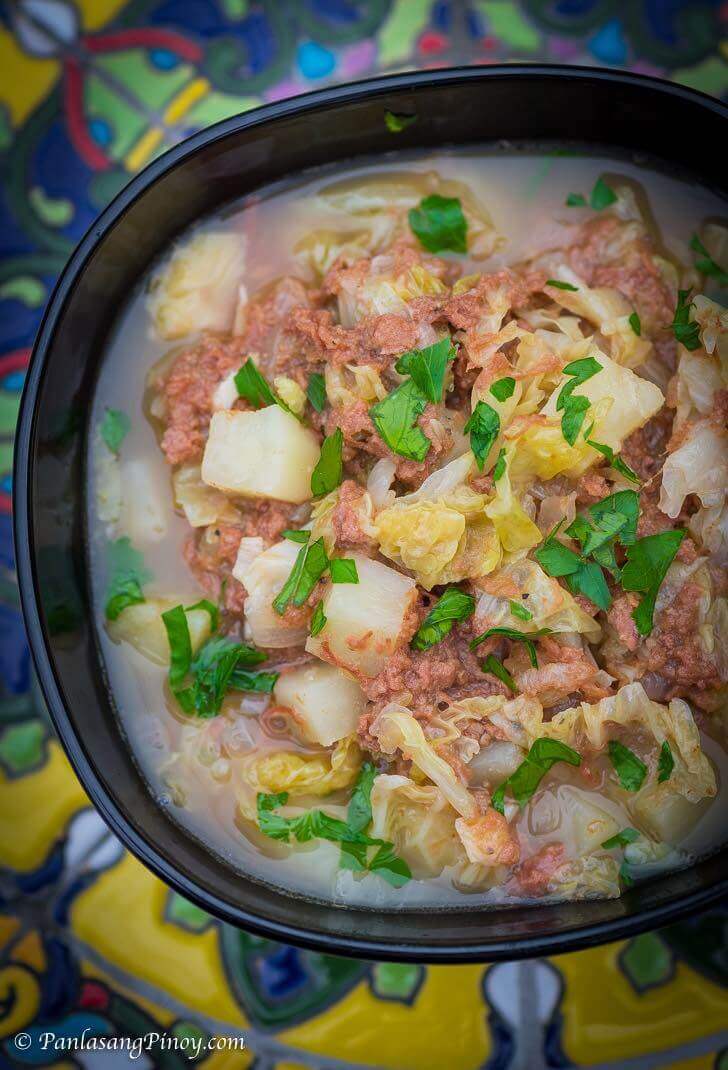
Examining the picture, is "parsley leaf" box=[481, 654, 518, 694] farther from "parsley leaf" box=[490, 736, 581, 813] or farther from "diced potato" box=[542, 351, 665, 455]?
"diced potato" box=[542, 351, 665, 455]

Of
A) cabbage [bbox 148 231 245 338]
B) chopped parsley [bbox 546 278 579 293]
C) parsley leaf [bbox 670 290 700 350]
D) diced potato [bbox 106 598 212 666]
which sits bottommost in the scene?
diced potato [bbox 106 598 212 666]

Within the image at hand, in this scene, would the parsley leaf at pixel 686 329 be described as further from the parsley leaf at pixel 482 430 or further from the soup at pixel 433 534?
the parsley leaf at pixel 482 430

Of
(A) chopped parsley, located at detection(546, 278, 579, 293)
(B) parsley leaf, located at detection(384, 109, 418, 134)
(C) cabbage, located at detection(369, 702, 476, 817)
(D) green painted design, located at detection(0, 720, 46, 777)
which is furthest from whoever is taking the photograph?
(D) green painted design, located at detection(0, 720, 46, 777)

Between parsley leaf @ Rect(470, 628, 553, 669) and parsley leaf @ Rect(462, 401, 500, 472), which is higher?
parsley leaf @ Rect(462, 401, 500, 472)

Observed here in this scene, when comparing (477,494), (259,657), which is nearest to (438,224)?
(477,494)

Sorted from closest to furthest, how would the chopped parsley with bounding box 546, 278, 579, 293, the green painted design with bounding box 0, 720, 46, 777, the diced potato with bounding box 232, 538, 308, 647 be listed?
the diced potato with bounding box 232, 538, 308, 647 → the chopped parsley with bounding box 546, 278, 579, 293 → the green painted design with bounding box 0, 720, 46, 777

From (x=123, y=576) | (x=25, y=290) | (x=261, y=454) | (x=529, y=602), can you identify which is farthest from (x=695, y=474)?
(x=25, y=290)

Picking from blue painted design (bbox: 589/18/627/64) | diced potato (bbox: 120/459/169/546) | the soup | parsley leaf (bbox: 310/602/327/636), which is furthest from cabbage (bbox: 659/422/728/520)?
blue painted design (bbox: 589/18/627/64)

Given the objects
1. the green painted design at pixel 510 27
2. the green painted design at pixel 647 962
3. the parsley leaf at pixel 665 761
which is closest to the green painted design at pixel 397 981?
the green painted design at pixel 647 962
